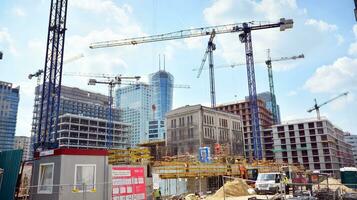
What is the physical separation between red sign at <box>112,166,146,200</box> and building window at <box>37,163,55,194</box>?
13.0 feet

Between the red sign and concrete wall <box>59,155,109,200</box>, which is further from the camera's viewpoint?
the red sign

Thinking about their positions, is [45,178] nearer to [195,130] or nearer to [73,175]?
[73,175]

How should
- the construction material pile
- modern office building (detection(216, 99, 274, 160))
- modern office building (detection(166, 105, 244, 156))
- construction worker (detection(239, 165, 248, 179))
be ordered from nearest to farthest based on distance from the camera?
the construction material pile
construction worker (detection(239, 165, 248, 179))
modern office building (detection(166, 105, 244, 156))
modern office building (detection(216, 99, 274, 160))

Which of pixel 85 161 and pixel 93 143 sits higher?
pixel 93 143

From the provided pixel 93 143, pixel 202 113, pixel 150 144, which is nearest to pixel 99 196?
pixel 202 113

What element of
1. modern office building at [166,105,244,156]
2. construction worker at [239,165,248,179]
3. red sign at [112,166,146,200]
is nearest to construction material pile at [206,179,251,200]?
red sign at [112,166,146,200]

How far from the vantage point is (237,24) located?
88188mm

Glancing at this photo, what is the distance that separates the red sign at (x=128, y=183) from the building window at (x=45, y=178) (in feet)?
13.0

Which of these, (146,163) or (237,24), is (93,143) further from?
(146,163)

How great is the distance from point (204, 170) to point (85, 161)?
20.9m

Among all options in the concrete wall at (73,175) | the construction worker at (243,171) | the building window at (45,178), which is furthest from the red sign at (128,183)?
the construction worker at (243,171)

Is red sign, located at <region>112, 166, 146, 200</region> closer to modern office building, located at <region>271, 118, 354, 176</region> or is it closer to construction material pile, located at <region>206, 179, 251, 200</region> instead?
construction material pile, located at <region>206, 179, 251, 200</region>

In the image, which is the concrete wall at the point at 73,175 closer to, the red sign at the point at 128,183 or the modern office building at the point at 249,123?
the red sign at the point at 128,183

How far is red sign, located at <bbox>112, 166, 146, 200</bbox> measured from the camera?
67.1ft
